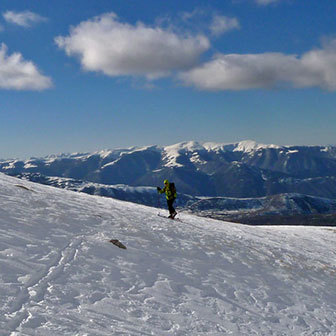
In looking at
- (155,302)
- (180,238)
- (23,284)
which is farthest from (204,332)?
(180,238)

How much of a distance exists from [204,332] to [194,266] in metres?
6.39

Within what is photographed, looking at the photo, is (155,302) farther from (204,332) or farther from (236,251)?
(236,251)

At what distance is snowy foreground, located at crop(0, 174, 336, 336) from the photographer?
9.89 metres

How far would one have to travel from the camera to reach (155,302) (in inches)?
463

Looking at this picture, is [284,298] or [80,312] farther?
[284,298]

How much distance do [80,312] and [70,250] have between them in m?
5.35

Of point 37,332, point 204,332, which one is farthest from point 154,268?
point 37,332

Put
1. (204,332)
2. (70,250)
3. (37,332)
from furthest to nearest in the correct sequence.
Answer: (70,250) → (204,332) → (37,332)

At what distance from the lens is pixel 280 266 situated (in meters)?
20.8

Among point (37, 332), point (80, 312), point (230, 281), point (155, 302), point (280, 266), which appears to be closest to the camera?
point (37, 332)

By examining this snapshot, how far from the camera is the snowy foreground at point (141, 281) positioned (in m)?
9.89

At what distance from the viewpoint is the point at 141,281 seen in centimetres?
1337

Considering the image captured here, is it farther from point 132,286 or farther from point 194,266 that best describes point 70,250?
point 194,266

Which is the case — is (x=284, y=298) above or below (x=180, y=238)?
below
